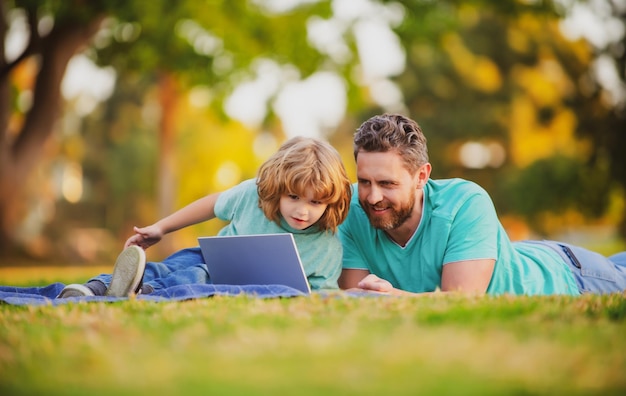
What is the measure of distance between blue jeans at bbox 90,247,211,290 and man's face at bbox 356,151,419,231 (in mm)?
1239

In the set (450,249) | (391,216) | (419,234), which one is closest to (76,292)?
(391,216)

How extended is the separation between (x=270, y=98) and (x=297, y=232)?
16842 millimetres

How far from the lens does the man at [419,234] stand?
4590 millimetres

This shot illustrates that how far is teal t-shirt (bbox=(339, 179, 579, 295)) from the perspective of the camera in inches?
182

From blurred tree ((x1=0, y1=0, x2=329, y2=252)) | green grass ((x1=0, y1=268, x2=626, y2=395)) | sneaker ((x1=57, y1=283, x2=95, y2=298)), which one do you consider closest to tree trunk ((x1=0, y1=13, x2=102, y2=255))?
blurred tree ((x1=0, y1=0, x2=329, y2=252))

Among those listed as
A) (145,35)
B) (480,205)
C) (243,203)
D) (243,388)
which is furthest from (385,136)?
(145,35)

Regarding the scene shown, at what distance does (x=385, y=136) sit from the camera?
4.66 m

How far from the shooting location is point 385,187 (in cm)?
468

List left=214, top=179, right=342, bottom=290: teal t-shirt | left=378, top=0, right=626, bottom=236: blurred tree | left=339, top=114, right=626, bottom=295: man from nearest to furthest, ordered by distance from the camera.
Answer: left=339, top=114, right=626, bottom=295: man
left=214, top=179, right=342, bottom=290: teal t-shirt
left=378, top=0, right=626, bottom=236: blurred tree

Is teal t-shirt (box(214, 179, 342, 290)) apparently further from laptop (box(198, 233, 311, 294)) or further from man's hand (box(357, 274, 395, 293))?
man's hand (box(357, 274, 395, 293))

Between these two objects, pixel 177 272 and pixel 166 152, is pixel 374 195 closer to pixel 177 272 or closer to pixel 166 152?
pixel 177 272

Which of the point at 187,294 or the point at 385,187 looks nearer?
the point at 187,294

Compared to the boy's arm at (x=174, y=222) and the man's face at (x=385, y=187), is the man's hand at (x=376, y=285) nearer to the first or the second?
the man's face at (x=385, y=187)

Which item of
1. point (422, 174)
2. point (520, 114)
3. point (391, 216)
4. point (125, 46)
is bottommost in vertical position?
point (391, 216)
